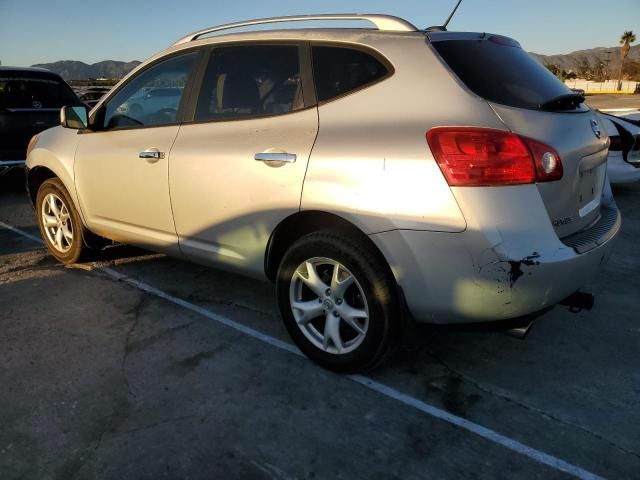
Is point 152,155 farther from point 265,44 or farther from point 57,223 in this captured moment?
point 57,223

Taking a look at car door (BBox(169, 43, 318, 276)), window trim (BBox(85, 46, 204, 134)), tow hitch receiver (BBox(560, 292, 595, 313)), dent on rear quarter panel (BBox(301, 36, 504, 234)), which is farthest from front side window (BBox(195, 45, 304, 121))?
tow hitch receiver (BBox(560, 292, 595, 313))

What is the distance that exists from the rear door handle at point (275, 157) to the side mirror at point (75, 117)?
1.94 m

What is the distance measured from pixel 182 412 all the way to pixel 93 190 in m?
2.21

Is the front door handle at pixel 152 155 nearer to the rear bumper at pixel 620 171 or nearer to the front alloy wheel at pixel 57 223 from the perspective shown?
the front alloy wheel at pixel 57 223

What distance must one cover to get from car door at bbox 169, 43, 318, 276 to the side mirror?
3.97 feet

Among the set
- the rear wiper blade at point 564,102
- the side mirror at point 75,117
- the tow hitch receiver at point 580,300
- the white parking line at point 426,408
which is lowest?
the white parking line at point 426,408

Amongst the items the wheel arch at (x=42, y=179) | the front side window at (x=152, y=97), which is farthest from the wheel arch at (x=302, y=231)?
the wheel arch at (x=42, y=179)

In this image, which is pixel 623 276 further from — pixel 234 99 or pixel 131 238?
pixel 131 238

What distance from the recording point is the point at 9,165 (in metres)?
7.54

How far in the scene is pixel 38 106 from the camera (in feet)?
26.7

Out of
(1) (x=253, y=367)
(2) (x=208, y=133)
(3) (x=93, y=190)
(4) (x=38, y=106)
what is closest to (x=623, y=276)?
(1) (x=253, y=367)

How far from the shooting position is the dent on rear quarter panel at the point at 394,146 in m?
2.43

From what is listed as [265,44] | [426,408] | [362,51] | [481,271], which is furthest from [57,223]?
[481,271]

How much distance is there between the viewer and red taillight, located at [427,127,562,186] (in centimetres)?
237
